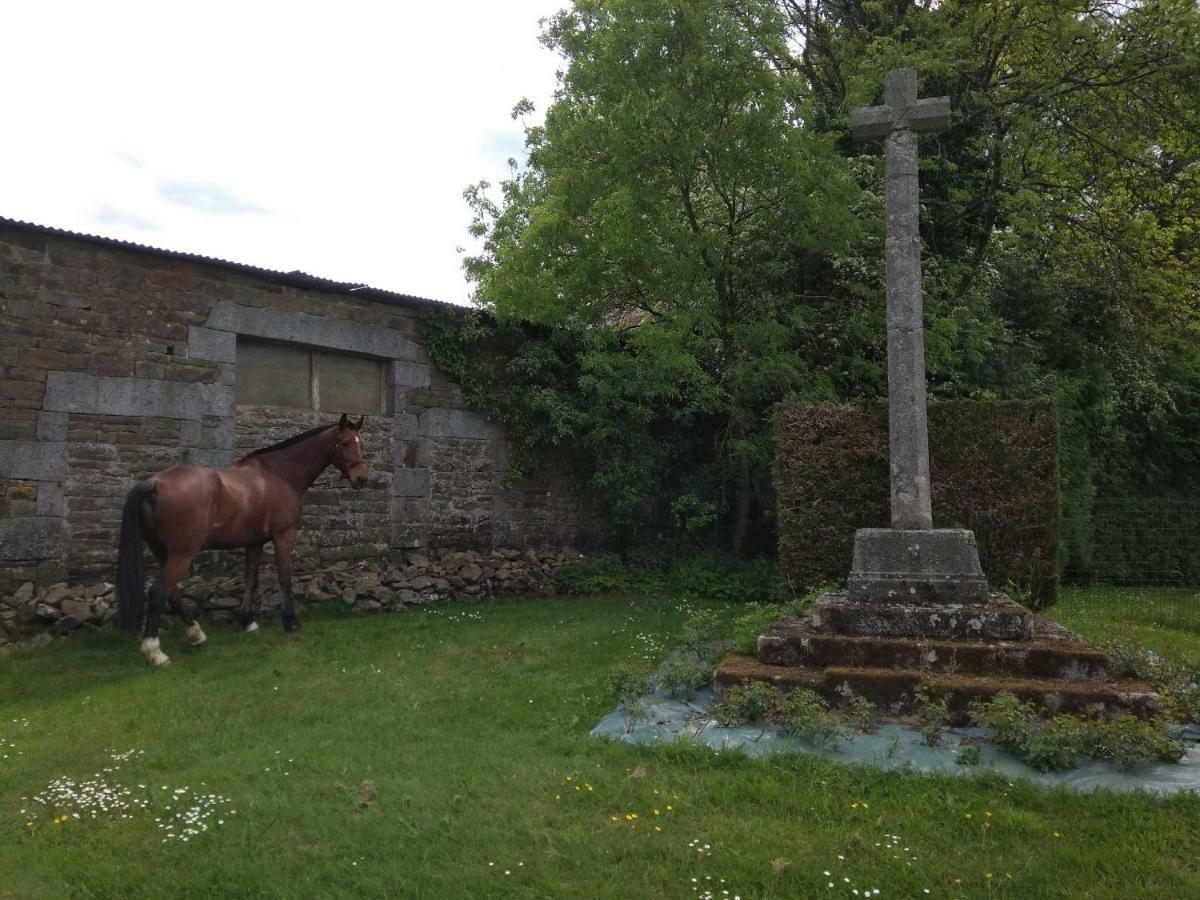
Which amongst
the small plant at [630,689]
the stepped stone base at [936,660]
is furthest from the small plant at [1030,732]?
the small plant at [630,689]

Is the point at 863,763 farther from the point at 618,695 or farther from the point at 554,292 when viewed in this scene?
the point at 554,292

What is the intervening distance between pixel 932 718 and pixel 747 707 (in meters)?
1.09

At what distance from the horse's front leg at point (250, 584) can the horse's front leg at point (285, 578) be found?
0.82ft

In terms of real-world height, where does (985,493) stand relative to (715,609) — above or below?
above

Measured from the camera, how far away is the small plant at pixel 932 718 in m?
5.05

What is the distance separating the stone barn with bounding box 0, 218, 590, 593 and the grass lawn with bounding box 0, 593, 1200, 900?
2969 mm

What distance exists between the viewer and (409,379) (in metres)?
11.6

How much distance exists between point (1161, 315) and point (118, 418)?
15.1 meters

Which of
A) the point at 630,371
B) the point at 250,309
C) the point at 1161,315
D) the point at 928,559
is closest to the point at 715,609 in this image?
the point at 630,371

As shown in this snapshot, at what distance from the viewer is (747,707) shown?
216 inches

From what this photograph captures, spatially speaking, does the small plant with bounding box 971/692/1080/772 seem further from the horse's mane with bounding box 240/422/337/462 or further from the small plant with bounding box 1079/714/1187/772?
the horse's mane with bounding box 240/422/337/462

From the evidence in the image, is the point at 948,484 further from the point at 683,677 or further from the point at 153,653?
the point at 153,653

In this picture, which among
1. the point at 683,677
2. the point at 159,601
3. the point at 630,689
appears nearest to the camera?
the point at 630,689

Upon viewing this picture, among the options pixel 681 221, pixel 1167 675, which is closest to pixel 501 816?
pixel 1167 675
